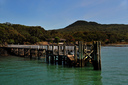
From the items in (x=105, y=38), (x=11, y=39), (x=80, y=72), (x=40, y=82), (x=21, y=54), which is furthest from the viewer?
(x=105, y=38)

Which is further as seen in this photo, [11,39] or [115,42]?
[115,42]

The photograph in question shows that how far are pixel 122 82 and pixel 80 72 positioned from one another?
16.5ft

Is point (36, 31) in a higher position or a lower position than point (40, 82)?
higher

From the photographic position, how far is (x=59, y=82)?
14.4 meters

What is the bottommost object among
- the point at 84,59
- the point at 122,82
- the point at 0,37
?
the point at 122,82

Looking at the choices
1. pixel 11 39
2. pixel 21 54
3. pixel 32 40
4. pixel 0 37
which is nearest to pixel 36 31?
pixel 32 40

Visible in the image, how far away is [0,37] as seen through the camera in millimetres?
46625

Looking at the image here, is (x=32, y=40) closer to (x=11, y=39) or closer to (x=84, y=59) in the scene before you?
(x=11, y=39)

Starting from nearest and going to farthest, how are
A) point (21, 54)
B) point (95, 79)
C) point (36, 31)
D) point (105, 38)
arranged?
point (95, 79), point (21, 54), point (36, 31), point (105, 38)

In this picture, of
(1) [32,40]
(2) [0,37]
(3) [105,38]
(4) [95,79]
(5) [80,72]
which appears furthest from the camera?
(3) [105,38]

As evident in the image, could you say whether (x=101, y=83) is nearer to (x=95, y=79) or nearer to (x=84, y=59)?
(x=95, y=79)

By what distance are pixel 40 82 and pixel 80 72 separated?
567 centimetres

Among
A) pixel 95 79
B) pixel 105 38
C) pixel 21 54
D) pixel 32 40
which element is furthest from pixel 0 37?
pixel 105 38

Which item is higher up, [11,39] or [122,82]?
[11,39]
